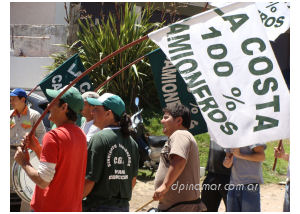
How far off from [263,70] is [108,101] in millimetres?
1337

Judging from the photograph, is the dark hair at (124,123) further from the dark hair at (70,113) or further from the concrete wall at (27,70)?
the concrete wall at (27,70)

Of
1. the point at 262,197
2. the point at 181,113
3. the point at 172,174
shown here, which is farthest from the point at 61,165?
the point at 262,197

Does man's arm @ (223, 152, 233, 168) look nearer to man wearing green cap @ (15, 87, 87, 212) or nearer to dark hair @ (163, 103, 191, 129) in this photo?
dark hair @ (163, 103, 191, 129)

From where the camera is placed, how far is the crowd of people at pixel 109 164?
10.5 ft

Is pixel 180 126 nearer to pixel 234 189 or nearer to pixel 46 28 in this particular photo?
pixel 234 189

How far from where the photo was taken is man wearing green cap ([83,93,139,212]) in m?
3.59

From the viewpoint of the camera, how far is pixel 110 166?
11.9 ft

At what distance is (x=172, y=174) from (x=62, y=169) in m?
0.96

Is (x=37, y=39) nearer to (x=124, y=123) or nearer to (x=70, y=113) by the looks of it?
(x=124, y=123)

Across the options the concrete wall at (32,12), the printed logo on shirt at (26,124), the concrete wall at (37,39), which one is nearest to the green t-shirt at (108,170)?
the printed logo on shirt at (26,124)

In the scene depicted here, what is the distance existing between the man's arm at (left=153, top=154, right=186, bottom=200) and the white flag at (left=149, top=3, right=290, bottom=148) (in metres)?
0.41

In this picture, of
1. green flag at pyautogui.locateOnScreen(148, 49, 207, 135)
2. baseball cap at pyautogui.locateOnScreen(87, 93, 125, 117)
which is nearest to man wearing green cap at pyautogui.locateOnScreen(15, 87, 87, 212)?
baseball cap at pyautogui.locateOnScreen(87, 93, 125, 117)

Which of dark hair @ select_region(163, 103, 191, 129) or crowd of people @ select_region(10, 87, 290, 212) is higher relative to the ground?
dark hair @ select_region(163, 103, 191, 129)

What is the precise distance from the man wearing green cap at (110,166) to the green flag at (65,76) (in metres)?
2.23
